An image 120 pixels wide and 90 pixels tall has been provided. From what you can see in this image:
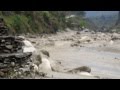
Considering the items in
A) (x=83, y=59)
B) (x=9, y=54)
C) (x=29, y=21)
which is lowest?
(x=9, y=54)

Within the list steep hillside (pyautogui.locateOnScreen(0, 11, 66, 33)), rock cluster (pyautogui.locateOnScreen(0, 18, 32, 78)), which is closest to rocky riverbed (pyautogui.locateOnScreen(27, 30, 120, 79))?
rock cluster (pyautogui.locateOnScreen(0, 18, 32, 78))

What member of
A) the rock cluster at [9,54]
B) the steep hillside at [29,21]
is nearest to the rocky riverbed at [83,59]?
the rock cluster at [9,54]

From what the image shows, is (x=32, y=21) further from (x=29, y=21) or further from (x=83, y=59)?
(x=83, y=59)

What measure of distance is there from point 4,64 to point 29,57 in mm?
1739

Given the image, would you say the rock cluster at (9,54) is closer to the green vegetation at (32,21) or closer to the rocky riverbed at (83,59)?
the rocky riverbed at (83,59)

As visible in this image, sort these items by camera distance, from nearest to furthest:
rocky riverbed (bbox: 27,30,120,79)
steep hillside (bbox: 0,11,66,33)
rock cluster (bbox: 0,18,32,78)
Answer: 1. rock cluster (bbox: 0,18,32,78)
2. rocky riverbed (bbox: 27,30,120,79)
3. steep hillside (bbox: 0,11,66,33)

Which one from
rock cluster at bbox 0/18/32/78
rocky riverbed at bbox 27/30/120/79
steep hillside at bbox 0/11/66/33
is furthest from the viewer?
steep hillside at bbox 0/11/66/33

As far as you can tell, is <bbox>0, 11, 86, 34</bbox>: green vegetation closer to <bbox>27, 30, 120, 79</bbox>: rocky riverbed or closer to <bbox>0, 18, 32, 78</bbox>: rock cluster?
<bbox>27, 30, 120, 79</bbox>: rocky riverbed

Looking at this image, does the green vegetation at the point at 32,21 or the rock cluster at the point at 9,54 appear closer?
the rock cluster at the point at 9,54

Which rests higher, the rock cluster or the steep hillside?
the steep hillside

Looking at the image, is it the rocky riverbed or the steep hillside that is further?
the steep hillside

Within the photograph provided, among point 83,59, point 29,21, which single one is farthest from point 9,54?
point 29,21

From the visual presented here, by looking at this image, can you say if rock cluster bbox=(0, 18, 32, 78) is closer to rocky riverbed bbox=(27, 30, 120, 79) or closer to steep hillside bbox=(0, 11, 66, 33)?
rocky riverbed bbox=(27, 30, 120, 79)
